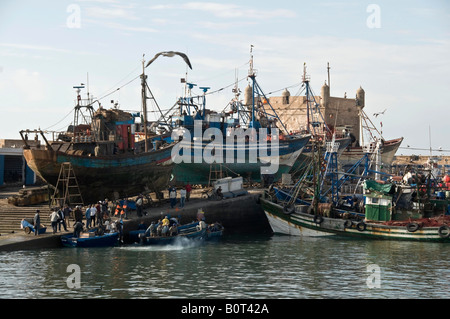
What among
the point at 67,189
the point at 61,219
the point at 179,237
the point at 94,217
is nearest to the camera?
the point at 61,219

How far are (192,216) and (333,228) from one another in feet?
28.2

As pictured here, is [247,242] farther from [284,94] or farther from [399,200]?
[284,94]

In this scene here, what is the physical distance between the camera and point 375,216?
Answer: 36219 millimetres

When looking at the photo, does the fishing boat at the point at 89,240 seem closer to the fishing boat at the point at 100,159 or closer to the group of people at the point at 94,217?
the group of people at the point at 94,217

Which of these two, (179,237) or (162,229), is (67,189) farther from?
(179,237)

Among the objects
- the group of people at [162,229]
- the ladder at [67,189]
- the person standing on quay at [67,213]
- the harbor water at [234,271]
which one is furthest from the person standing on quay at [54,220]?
the group of people at [162,229]

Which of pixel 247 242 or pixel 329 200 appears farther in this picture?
pixel 329 200

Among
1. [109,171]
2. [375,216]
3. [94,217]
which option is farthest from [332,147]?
[94,217]

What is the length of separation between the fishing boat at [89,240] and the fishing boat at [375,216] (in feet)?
36.9

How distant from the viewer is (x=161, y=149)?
43031 millimetres

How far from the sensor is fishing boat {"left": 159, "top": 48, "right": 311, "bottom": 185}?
47.1 meters

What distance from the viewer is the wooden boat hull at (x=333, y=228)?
34219 mm

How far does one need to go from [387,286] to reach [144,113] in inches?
983
